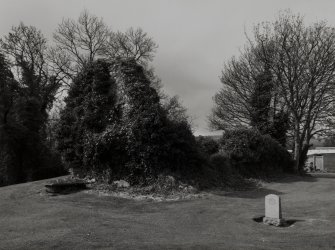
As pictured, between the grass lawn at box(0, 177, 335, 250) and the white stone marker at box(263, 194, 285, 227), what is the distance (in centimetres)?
39

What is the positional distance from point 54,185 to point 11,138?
578 inches

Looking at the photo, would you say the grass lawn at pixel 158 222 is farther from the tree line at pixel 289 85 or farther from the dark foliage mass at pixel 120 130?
the tree line at pixel 289 85

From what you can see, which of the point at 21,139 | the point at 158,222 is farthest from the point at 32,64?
the point at 158,222

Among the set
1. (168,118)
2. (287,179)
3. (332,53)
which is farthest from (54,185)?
(332,53)

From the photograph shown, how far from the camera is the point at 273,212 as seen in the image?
14828 mm

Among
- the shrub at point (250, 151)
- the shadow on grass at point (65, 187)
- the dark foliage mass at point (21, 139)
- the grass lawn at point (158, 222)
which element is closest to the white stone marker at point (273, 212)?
the grass lawn at point (158, 222)

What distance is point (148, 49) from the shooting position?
44.8m

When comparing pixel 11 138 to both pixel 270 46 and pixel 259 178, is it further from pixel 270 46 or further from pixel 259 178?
pixel 270 46

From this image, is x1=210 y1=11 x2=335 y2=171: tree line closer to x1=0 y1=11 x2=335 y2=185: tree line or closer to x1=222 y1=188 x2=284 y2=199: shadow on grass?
x1=0 y1=11 x2=335 y2=185: tree line

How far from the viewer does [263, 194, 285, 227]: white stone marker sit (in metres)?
14.6

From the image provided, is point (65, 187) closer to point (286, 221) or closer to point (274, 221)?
point (274, 221)

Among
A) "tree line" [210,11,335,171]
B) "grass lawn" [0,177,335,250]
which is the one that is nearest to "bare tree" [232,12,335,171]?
"tree line" [210,11,335,171]

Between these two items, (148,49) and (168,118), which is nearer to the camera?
(168,118)

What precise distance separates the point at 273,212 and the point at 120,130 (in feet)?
30.4
